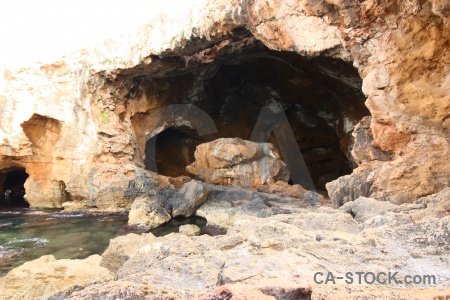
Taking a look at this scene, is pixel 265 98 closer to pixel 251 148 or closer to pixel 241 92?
pixel 241 92

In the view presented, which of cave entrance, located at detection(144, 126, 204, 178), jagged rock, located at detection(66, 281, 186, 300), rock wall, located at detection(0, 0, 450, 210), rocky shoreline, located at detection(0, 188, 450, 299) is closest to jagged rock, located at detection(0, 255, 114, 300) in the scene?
rocky shoreline, located at detection(0, 188, 450, 299)

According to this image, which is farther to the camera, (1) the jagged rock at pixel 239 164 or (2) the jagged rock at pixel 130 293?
(1) the jagged rock at pixel 239 164

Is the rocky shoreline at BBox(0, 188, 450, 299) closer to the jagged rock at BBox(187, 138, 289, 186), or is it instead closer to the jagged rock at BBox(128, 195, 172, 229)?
the jagged rock at BBox(128, 195, 172, 229)

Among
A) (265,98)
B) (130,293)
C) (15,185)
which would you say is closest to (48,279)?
(130,293)

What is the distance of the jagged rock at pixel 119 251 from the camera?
569 centimetres

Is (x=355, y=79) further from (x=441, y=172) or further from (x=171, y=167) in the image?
(x=171, y=167)

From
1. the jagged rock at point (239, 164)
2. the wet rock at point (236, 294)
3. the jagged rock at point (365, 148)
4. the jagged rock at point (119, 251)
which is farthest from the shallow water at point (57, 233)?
the wet rock at point (236, 294)

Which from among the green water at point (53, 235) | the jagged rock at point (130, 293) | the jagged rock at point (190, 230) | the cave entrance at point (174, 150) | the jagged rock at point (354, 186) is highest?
the cave entrance at point (174, 150)

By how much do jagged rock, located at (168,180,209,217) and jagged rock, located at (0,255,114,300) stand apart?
6034mm

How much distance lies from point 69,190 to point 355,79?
1312 cm

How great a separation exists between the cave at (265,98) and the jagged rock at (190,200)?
5.33 metres

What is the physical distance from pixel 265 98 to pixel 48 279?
14.4 meters

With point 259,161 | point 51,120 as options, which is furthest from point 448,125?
point 51,120

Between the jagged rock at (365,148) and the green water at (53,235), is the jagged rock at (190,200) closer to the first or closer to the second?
the green water at (53,235)
